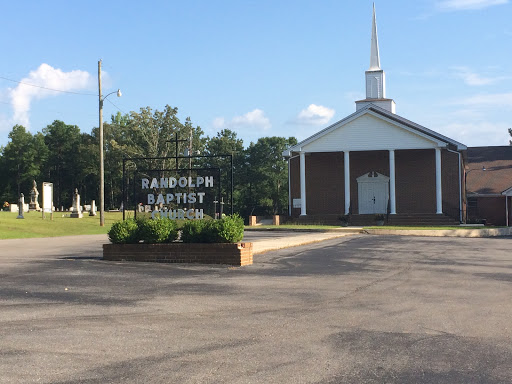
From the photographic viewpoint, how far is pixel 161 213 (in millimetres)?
16750

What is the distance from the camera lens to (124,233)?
50.0 feet

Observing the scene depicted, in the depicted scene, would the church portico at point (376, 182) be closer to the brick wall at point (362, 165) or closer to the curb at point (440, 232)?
the brick wall at point (362, 165)

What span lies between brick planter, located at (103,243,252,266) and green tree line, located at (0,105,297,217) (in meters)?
33.6

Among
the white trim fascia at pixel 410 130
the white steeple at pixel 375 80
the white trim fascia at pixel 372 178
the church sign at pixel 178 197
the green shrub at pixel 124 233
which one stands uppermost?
the white steeple at pixel 375 80

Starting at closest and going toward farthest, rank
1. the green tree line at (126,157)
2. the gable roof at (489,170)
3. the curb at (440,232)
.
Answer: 1. the curb at (440,232)
2. the gable roof at (489,170)
3. the green tree line at (126,157)

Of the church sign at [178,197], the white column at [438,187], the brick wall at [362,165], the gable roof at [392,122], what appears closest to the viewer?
the church sign at [178,197]

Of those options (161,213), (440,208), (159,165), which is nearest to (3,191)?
(159,165)

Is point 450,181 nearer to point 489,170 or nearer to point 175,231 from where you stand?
point 489,170

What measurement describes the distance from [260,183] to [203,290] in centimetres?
5689

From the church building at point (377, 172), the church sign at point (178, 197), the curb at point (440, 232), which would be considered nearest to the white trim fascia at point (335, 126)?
the church building at point (377, 172)

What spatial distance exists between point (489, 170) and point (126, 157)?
36167mm

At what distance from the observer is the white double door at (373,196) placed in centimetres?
4156

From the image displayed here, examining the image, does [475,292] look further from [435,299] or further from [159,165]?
[159,165]

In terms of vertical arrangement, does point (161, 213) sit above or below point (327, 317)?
above
